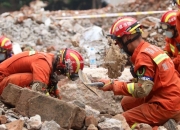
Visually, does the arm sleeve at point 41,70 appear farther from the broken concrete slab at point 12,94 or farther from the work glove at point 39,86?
the broken concrete slab at point 12,94

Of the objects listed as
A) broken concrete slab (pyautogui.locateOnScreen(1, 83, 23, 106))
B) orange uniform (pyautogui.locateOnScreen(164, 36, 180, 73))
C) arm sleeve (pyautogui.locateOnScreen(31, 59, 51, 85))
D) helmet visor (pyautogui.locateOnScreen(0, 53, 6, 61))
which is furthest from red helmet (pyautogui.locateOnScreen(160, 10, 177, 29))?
broken concrete slab (pyautogui.locateOnScreen(1, 83, 23, 106))

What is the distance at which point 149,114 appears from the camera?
5.90 metres

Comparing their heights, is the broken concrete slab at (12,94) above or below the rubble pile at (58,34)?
above

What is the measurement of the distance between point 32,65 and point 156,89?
70.2 inches

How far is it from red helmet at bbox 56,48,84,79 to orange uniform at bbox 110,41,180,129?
977 millimetres

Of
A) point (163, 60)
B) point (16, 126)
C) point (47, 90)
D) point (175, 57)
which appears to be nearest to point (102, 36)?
point (175, 57)

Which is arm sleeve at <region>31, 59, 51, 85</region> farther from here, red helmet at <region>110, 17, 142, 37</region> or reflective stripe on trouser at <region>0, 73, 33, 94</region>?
red helmet at <region>110, 17, 142, 37</region>

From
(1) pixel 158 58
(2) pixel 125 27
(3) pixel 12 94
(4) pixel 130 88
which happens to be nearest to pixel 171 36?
(2) pixel 125 27

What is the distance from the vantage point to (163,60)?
565cm

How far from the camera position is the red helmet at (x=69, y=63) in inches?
251

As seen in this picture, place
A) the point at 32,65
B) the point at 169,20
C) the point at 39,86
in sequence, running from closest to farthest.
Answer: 1. the point at 39,86
2. the point at 32,65
3. the point at 169,20

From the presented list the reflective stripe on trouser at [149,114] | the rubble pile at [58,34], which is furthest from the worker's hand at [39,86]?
the rubble pile at [58,34]

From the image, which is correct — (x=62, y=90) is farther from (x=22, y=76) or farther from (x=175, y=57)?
(x=175, y=57)

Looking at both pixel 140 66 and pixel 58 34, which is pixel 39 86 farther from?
pixel 58 34
